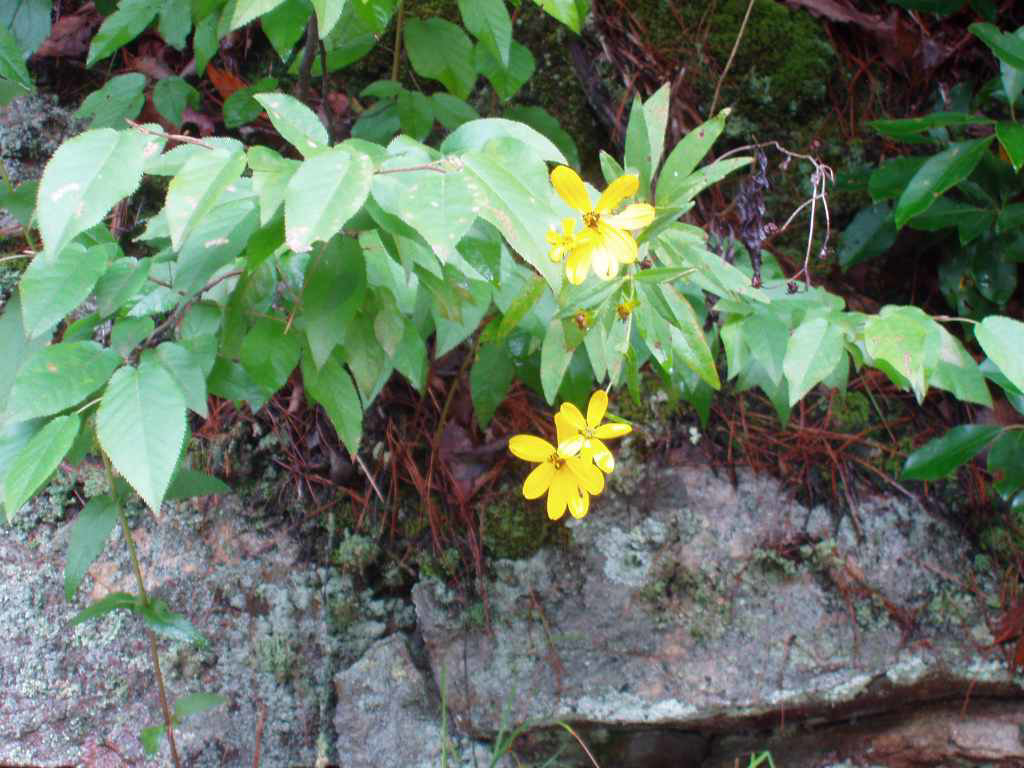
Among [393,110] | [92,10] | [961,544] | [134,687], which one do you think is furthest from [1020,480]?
[92,10]

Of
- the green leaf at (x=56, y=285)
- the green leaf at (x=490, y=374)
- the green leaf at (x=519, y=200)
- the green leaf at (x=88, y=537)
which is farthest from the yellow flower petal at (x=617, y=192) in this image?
the green leaf at (x=88, y=537)

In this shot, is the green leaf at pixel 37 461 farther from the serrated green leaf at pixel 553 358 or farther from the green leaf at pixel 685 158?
the green leaf at pixel 685 158

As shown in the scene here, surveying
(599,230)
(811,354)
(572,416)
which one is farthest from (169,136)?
(811,354)

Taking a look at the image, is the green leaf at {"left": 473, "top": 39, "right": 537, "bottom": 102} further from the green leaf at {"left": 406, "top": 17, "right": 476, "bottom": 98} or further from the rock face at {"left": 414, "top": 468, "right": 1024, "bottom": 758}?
the rock face at {"left": 414, "top": 468, "right": 1024, "bottom": 758}

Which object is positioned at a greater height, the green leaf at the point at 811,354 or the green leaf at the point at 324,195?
the green leaf at the point at 324,195

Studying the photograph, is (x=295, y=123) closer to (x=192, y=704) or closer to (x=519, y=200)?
(x=519, y=200)

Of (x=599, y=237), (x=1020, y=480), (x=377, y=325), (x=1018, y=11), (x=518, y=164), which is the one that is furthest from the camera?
(x=1018, y=11)

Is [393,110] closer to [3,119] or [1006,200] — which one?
[3,119]
